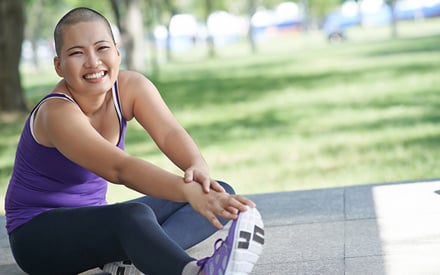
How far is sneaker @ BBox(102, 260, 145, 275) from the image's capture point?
3.59 m

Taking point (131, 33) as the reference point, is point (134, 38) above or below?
below

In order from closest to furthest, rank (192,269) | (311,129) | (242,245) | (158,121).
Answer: (242,245) → (192,269) → (158,121) → (311,129)

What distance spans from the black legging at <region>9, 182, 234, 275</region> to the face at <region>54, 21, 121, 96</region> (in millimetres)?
492

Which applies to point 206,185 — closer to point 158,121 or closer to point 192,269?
point 192,269

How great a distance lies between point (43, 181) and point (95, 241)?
43cm

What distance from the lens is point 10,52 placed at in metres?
16.3

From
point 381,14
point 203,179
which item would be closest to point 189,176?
point 203,179

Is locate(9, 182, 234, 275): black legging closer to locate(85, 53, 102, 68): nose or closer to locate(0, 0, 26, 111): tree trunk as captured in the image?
locate(85, 53, 102, 68): nose

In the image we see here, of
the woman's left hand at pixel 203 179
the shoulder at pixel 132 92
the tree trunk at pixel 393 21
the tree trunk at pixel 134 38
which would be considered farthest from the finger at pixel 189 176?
the tree trunk at pixel 393 21

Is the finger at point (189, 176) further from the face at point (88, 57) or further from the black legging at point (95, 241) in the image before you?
the face at point (88, 57)

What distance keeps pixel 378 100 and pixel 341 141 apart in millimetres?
4042

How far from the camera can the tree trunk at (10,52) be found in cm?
1634

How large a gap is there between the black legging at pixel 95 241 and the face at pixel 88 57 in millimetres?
492

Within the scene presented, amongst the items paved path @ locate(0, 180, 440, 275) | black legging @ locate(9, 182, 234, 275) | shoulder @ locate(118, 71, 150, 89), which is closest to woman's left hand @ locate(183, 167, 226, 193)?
black legging @ locate(9, 182, 234, 275)
